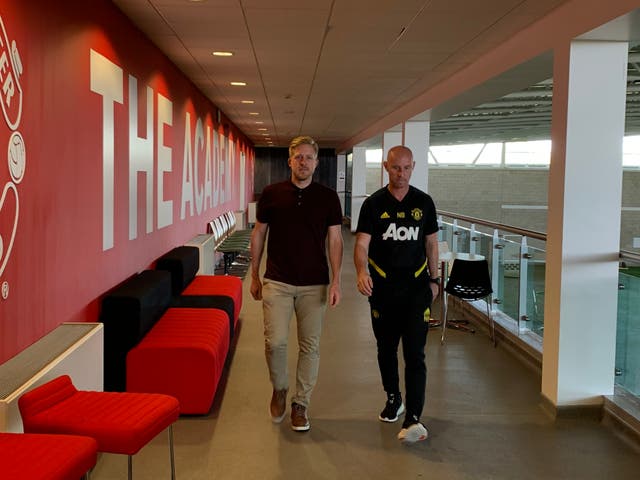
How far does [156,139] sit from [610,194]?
3.99 meters

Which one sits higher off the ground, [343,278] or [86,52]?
[86,52]

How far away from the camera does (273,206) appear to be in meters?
4.02

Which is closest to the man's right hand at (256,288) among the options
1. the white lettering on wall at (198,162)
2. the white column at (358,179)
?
the white lettering on wall at (198,162)

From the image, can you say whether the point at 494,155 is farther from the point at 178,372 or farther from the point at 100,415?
the point at 100,415

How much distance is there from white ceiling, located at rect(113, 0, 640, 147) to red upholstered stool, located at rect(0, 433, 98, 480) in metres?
3.17

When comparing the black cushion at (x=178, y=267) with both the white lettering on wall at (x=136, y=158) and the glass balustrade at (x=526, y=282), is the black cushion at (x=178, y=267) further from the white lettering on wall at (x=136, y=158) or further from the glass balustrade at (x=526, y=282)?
the glass balustrade at (x=526, y=282)

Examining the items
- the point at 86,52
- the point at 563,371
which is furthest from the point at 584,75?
the point at 86,52

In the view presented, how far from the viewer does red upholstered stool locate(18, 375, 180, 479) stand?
2631 millimetres

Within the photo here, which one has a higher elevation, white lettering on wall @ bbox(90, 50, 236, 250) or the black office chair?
white lettering on wall @ bbox(90, 50, 236, 250)

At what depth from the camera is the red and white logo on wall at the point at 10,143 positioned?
120 inches

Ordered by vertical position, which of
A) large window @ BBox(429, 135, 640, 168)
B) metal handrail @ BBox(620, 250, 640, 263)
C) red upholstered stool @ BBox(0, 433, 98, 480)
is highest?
large window @ BBox(429, 135, 640, 168)

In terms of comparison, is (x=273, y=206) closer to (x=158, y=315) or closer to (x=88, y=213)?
(x=88, y=213)

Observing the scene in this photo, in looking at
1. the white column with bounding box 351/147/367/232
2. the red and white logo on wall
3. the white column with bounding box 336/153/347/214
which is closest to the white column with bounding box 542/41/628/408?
the red and white logo on wall

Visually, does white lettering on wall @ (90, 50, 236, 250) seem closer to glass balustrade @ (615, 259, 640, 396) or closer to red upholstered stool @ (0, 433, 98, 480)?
red upholstered stool @ (0, 433, 98, 480)
